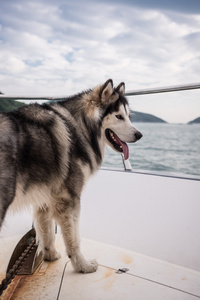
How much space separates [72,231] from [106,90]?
902 millimetres

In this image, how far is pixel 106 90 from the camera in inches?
68.9

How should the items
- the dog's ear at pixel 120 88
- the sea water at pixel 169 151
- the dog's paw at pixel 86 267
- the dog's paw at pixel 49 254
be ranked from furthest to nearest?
the sea water at pixel 169 151
the dog's ear at pixel 120 88
the dog's paw at pixel 49 254
the dog's paw at pixel 86 267

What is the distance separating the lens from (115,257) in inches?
70.5

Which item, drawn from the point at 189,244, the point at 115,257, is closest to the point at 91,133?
the point at 115,257

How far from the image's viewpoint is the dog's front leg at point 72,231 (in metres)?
1.63

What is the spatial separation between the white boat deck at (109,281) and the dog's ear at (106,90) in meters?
1.04

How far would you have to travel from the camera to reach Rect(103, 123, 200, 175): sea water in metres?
36.5

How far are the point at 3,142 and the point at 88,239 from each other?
3.78 feet

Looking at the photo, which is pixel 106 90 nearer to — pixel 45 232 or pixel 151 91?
pixel 151 91

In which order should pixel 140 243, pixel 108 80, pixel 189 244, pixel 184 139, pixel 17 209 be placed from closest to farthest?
pixel 17 209 → pixel 108 80 → pixel 189 244 → pixel 140 243 → pixel 184 139

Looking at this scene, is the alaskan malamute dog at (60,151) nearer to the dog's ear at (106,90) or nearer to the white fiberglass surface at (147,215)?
the dog's ear at (106,90)

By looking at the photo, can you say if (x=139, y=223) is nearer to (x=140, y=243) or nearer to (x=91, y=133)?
(x=140, y=243)

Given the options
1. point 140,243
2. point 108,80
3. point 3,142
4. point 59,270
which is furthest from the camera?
point 140,243

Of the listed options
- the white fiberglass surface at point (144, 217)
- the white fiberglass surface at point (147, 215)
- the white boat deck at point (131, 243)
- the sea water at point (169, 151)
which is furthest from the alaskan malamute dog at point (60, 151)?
the sea water at point (169, 151)
